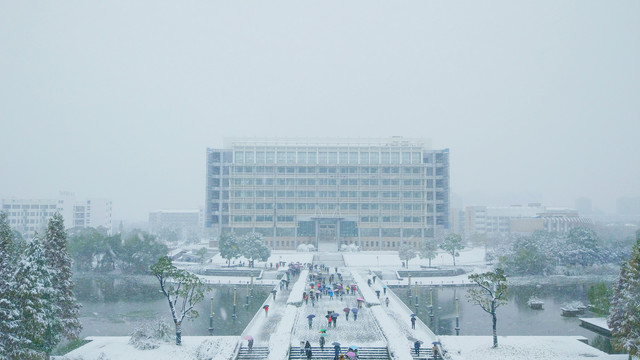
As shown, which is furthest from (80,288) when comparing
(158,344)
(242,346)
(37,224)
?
(37,224)

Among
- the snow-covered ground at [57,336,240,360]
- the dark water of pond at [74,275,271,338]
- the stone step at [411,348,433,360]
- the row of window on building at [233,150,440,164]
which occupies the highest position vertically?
the row of window on building at [233,150,440,164]

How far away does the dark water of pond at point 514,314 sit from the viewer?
35656 mm

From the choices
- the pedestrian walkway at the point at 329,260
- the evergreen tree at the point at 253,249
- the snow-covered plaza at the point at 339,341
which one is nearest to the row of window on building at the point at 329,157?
the pedestrian walkway at the point at 329,260

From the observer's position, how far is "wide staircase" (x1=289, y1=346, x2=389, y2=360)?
2752 cm

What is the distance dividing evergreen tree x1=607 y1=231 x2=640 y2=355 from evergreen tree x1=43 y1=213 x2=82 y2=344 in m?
30.9

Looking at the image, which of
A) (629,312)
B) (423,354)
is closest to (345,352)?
(423,354)

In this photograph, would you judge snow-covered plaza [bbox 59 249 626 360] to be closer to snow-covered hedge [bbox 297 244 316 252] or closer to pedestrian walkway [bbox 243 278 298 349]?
pedestrian walkway [bbox 243 278 298 349]

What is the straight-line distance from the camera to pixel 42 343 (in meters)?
26.1

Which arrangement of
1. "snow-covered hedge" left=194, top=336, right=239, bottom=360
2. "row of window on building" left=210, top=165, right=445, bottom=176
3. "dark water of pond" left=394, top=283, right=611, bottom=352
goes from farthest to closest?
1. "row of window on building" left=210, top=165, right=445, bottom=176
2. "dark water of pond" left=394, top=283, right=611, bottom=352
3. "snow-covered hedge" left=194, top=336, right=239, bottom=360

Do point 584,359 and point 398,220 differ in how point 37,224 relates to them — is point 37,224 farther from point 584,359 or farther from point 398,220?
point 584,359

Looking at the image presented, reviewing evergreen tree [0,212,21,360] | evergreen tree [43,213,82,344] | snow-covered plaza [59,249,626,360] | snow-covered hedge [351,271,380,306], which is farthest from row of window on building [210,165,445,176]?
evergreen tree [0,212,21,360]

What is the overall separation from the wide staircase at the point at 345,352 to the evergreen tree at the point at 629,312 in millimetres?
12430

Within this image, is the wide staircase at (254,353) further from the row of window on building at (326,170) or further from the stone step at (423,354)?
the row of window on building at (326,170)

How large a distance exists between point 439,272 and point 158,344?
125 ft
